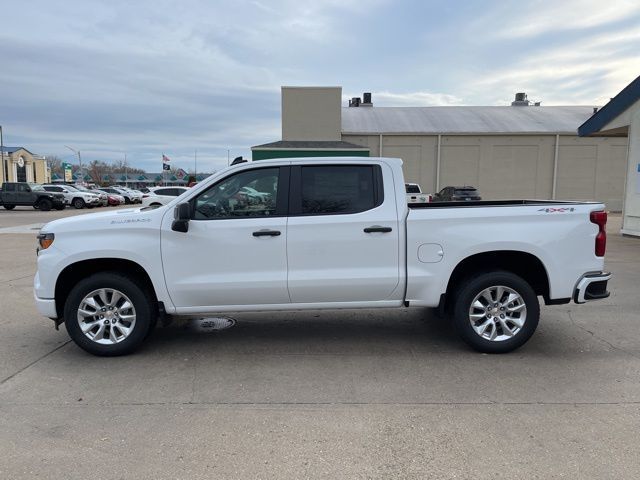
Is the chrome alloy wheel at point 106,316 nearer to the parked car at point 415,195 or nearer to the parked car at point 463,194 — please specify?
the parked car at point 415,195

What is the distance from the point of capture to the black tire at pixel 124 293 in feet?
15.5

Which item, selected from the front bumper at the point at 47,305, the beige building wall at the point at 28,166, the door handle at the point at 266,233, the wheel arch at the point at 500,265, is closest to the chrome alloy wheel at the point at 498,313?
the wheel arch at the point at 500,265

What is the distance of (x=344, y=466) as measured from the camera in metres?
2.98

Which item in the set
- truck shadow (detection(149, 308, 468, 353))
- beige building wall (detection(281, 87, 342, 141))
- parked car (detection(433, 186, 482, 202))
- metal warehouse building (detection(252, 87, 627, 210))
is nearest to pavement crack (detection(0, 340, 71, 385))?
truck shadow (detection(149, 308, 468, 353))

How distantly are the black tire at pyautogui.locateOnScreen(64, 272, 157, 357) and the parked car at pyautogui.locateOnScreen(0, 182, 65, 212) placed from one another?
1219 inches

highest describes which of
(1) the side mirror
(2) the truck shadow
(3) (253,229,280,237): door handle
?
(1) the side mirror

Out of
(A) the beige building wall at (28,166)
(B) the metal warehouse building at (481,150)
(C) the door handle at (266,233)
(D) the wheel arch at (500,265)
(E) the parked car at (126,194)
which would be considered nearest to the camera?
(C) the door handle at (266,233)

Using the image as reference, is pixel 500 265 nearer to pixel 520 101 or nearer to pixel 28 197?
pixel 28 197

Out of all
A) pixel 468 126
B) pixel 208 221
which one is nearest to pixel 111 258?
pixel 208 221

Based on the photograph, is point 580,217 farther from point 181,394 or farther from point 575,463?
point 181,394

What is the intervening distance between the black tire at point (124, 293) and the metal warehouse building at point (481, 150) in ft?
81.5

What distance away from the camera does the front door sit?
468cm

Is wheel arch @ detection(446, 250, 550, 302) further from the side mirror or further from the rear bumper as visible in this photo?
the side mirror

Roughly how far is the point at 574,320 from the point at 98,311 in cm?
559
